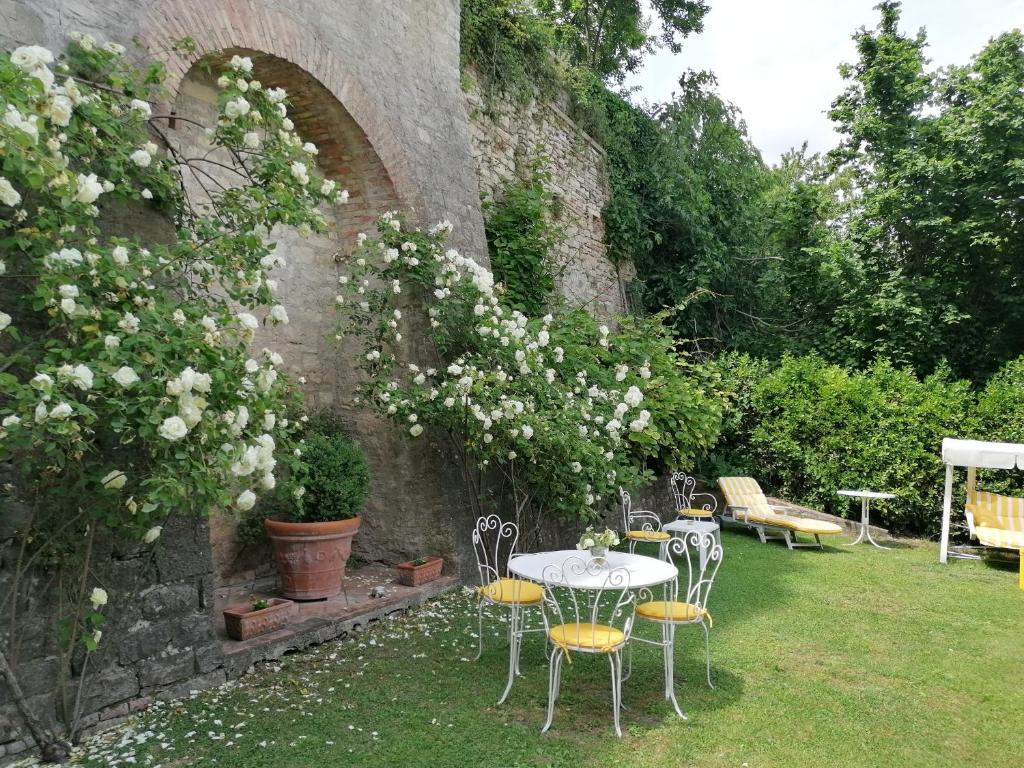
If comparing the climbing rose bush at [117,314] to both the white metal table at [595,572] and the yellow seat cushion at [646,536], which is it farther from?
the yellow seat cushion at [646,536]

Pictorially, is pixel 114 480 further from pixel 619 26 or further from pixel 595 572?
pixel 619 26

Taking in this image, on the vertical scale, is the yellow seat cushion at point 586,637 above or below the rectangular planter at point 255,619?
above

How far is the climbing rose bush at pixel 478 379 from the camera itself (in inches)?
205

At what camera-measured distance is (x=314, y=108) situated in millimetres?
5293

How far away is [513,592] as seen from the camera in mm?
3801

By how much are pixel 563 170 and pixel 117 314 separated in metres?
7.90

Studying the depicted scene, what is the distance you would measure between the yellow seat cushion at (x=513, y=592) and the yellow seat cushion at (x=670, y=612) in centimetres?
58

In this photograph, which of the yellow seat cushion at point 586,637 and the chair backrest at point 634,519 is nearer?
the yellow seat cushion at point 586,637

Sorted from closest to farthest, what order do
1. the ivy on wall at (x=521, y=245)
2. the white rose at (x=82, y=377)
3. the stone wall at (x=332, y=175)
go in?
the white rose at (x=82, y=377)
the stone wall at (x=332, y=175)
the ivy on wall at (x=521, y=245)

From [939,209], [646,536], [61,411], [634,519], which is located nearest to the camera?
[61,411]

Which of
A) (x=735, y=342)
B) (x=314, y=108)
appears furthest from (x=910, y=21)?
(x=314, y=108)

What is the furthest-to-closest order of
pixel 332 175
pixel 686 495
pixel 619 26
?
pixel 619 26, pixel 686 495, pixel 332 175

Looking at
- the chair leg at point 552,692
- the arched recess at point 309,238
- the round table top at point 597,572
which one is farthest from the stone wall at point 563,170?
the chair leg at point 552,692

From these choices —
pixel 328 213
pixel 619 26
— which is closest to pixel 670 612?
pixel 328 213
